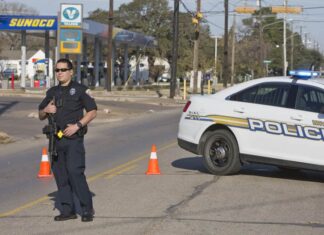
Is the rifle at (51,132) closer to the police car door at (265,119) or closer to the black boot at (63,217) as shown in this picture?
Result: the black boot at (63,217)

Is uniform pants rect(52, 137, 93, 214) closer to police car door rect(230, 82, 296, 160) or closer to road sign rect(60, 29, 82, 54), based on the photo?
police car door rect(230, 82, 296, 160)

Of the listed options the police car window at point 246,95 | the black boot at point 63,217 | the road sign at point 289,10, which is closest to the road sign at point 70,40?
the police car window at point 246,95

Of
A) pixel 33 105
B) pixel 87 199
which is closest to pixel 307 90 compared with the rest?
pixel 87 199

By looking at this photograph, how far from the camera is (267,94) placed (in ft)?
34.8

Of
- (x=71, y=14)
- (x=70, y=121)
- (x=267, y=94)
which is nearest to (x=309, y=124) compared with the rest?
(x=267, y=94)

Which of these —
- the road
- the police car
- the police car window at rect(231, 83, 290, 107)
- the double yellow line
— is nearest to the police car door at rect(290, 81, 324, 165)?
the police car

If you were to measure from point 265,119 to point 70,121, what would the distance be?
415cm

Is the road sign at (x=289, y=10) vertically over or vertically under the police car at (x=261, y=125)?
over

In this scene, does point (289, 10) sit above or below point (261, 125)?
above

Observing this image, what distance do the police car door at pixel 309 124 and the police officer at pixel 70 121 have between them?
4.07 meters

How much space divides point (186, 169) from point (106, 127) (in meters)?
10.9

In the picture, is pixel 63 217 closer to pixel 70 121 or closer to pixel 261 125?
pixel 70 121

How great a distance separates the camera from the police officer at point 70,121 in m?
7.21

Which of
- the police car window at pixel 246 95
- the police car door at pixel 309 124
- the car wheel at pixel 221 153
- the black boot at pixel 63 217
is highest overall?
the police car window at pixel 246 95
